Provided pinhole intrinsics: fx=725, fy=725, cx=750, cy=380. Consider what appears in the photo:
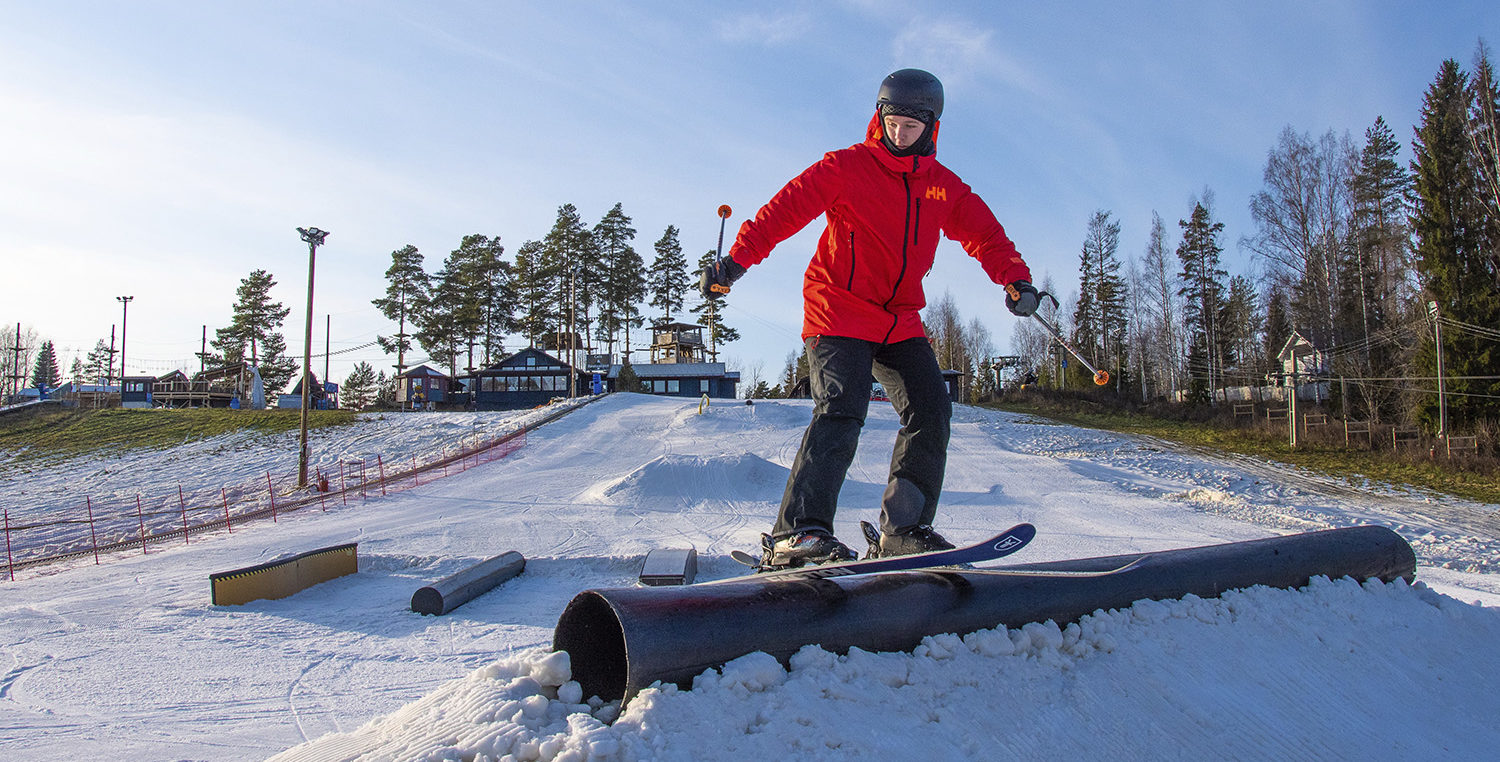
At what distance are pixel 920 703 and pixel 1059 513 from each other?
10086 mm

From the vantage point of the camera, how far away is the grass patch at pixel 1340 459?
14.6 metres

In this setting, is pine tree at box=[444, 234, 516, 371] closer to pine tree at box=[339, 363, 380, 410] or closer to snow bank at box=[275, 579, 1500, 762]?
pine tree at box=[339, 363, 380, 410]

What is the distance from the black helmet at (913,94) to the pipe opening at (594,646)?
2295 mm

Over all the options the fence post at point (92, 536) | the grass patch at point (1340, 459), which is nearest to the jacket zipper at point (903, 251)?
the fence post at point (92, 536)

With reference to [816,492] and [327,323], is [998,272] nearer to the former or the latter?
[816,492]

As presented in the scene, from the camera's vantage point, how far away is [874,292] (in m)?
3.01

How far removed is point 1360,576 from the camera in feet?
9.68

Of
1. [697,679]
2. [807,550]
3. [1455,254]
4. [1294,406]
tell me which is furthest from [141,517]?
[1455,254]

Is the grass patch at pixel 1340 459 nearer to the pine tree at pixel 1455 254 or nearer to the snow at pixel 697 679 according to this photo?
the pine tree at pixel 1455 254

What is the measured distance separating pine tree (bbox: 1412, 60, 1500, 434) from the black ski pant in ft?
85.5

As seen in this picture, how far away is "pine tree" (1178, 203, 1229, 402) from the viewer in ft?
128

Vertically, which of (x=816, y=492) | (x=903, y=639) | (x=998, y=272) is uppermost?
(x=998, y=272)

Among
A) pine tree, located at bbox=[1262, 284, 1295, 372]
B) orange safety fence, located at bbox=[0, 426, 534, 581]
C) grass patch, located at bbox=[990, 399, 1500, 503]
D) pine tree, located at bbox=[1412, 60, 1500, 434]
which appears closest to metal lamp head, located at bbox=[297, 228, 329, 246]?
orange safety fence, located at bbox=[0, 426, 534, 581]

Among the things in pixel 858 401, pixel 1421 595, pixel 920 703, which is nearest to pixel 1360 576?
pixel 1421 595
